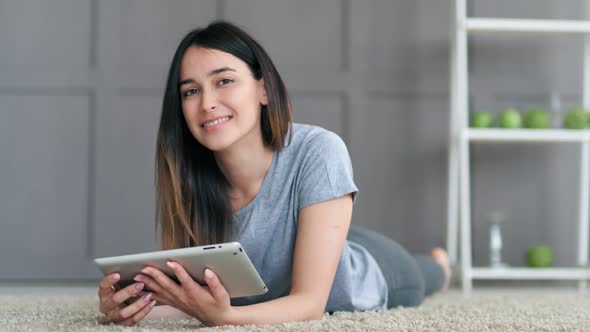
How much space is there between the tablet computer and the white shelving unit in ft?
5.82

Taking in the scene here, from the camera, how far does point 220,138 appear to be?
1441mm

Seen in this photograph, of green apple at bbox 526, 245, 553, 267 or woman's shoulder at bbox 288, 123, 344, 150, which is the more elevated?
woman's shoulder at bbox 288, 123, 344, 150

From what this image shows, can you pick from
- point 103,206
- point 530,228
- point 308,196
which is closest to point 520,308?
Answer: point 308,196

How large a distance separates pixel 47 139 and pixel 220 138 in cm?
200

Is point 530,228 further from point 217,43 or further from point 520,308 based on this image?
point 217,43

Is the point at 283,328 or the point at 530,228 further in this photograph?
the point at 530,228

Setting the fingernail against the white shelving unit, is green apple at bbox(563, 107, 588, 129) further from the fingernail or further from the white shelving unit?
the fingernail

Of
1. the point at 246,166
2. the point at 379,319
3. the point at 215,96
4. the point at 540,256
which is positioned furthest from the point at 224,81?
the point at 540,256

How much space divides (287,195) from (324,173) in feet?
0.33

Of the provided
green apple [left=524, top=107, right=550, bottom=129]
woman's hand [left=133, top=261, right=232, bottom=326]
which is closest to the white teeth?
woman's hand [left=133, top=261, right=232, bottom=326]

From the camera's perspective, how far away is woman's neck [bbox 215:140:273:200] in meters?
1.55

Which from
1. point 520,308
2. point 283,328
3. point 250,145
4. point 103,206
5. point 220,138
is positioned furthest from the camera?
point 103,206

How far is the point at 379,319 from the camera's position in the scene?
147 cm

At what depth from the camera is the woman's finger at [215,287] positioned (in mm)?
1191
